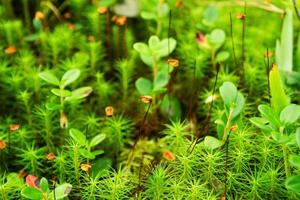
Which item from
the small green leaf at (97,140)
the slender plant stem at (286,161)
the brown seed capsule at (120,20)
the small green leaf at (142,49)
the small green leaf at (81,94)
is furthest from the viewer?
the brown seed capsule at (120,20)

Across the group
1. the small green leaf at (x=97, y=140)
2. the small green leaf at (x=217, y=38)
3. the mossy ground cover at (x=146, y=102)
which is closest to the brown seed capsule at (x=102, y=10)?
the mossy ground cover at (x=146, y=102)

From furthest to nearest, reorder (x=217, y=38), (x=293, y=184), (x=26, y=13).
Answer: (x=26, y=13) → (x=217, y=38) → (x=293, y=184)

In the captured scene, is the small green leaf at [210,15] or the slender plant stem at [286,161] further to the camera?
the small green leaf at [210,15]

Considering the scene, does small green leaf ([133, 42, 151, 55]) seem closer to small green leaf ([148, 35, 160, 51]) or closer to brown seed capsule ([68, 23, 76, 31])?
small green leaf ([148, 35, 160, 51])

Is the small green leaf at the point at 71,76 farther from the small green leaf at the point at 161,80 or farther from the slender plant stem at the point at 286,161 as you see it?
the slender plant stem at the point at 286,161

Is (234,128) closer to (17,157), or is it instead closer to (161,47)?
(161,47)

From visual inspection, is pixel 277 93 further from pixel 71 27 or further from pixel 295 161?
pixel 71 27

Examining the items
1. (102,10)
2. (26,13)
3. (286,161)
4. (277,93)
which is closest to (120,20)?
(102,10)

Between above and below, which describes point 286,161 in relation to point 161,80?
below
